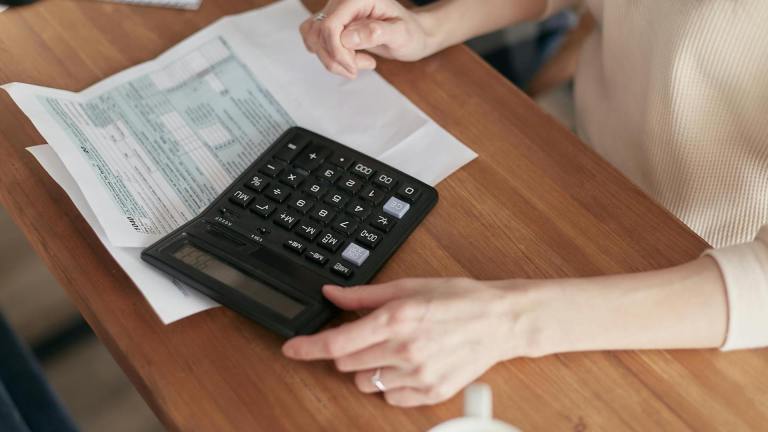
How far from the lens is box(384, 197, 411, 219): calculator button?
0.72 m

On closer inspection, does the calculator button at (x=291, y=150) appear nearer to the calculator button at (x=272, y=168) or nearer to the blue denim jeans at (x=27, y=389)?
the calculator button at (x=272, y=168)

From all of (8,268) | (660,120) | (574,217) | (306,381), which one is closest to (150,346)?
(306,381)

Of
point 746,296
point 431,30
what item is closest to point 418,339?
point 746,296

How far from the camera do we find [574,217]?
745mm

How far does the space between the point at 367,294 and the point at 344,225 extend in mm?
81

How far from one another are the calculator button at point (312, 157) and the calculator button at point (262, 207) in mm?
49

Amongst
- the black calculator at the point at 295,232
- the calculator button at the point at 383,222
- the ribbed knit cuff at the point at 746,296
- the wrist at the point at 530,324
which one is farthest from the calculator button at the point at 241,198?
the ribbed knit cuff at the point at 746,296

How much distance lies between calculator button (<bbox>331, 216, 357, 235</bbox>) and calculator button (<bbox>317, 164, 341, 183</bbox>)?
4cm

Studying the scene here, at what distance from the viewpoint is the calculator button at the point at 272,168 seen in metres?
0.74

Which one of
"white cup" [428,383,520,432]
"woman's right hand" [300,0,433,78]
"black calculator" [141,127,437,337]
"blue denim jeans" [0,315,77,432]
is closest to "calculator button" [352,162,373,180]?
"black calculator" [141,127,437,337]

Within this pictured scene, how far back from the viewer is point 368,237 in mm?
700

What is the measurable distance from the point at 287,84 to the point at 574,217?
1.06ft

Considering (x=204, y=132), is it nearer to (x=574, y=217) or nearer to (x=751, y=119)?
(x=574, y=217)

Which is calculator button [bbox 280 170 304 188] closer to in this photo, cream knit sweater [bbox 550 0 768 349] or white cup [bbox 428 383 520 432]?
white cup [bbox 428 383 520 432]
